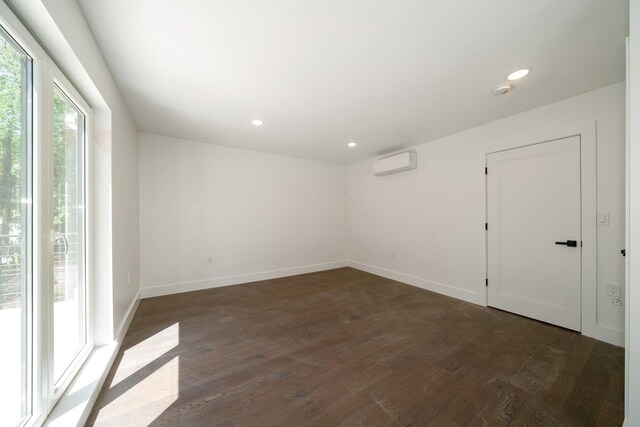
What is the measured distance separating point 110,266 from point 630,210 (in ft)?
11.5

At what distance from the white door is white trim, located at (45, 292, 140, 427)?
4155 millimetres

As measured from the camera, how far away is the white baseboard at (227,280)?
352 centimetres

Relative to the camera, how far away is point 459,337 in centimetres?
234

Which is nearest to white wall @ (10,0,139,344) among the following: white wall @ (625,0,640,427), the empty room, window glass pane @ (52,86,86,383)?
the empty room

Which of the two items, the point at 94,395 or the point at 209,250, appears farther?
the point at 209,250

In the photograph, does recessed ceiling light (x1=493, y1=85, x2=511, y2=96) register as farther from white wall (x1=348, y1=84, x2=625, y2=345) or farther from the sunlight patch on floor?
the sunlight patch on floor

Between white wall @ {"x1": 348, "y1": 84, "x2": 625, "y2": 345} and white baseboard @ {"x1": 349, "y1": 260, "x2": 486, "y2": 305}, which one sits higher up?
white wall @ {"x1": 348, "y1": 84, "x2": 625, "y2": 345}

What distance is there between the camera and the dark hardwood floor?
4.72 ft

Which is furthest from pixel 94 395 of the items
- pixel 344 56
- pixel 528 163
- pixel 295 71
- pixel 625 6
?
pixel 528 163

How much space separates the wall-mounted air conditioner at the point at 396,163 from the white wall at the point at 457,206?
5.1 inches

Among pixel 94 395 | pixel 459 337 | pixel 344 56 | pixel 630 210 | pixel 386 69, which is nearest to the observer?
pixel 630 210

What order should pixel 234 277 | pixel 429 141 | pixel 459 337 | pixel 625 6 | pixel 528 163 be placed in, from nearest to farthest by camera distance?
1. pixel 625 6
2. pixel 459 337
3. pixel 528 163
4. pixel 429 141
5. pixel 234 277

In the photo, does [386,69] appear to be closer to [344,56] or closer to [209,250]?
[344,56]

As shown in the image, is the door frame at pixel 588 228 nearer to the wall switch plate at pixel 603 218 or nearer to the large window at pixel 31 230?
the wall switch plate at pixel 603 218
